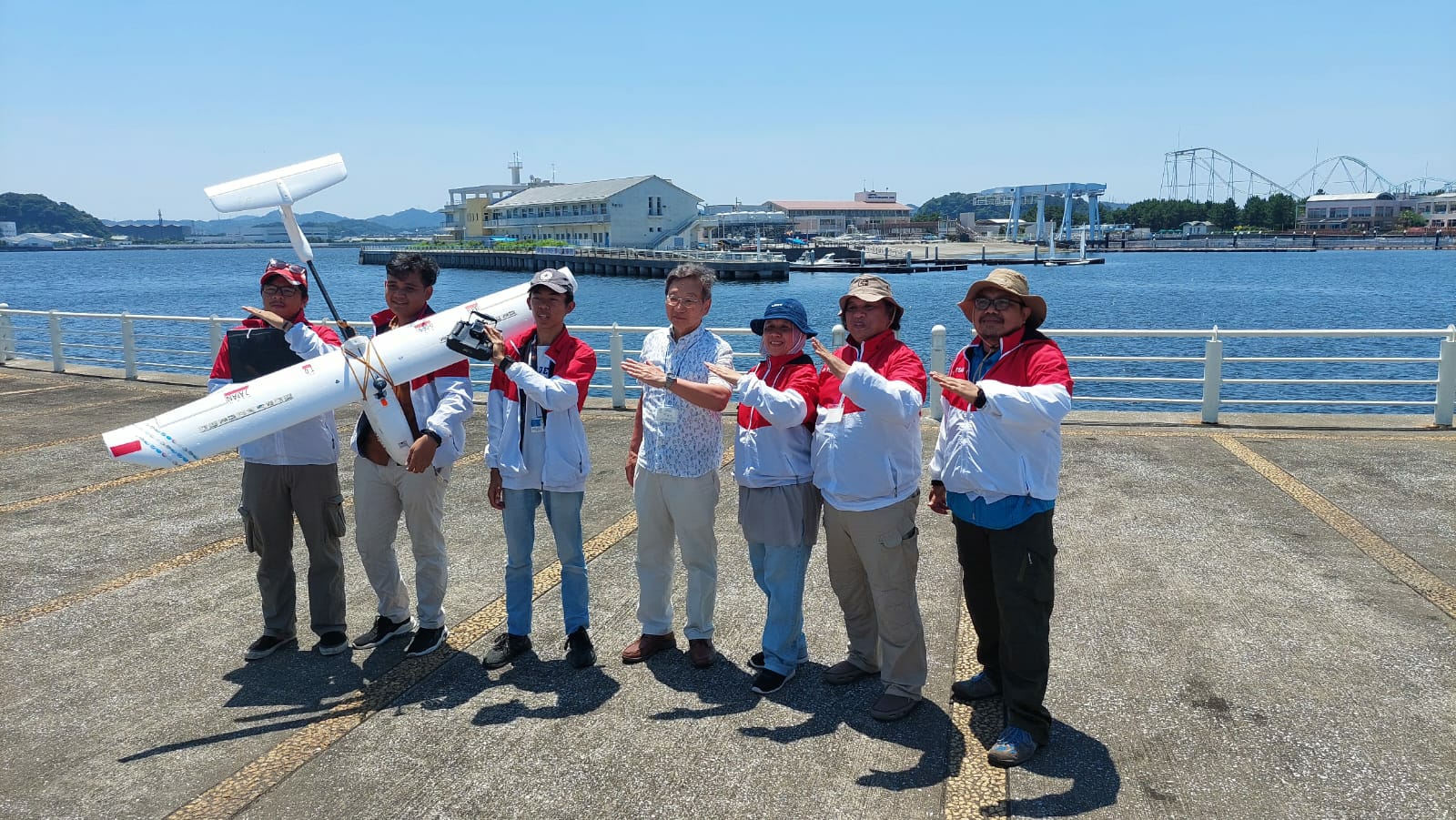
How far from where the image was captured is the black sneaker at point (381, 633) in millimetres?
4633

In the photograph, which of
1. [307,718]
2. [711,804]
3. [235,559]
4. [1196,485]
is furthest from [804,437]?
[1196,485]

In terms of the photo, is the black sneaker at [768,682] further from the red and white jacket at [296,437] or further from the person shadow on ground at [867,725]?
the red and white jacket at [296,437]

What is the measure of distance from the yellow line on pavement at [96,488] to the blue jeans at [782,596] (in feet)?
17.2

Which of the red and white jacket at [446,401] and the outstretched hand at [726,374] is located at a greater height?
the outstretched hand at [726,374]

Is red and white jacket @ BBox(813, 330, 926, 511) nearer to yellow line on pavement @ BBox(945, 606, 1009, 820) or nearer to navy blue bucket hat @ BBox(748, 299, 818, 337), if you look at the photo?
navy blue bucket hat @ BBox(748, 299, 818, 337)

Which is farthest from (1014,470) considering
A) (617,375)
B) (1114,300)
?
(1114,300)

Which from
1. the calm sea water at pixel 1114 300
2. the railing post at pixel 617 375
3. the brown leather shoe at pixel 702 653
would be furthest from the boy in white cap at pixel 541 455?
the calm sea water at pixel 1114 300

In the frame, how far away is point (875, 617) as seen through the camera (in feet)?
13.6

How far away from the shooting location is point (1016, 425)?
337 centimetres

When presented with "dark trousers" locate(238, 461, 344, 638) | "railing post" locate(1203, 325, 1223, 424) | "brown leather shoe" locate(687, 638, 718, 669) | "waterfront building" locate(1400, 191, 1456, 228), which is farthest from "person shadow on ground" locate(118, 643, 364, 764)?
"waterfront building" locate(1400, 191, 1456, 228)

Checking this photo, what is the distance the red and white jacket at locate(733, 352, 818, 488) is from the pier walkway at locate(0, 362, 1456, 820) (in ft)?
3.15

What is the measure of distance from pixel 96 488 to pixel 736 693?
623 cm

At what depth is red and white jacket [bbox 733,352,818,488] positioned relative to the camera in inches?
154

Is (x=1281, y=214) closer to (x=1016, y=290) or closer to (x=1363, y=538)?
(x=1363, y=538)
